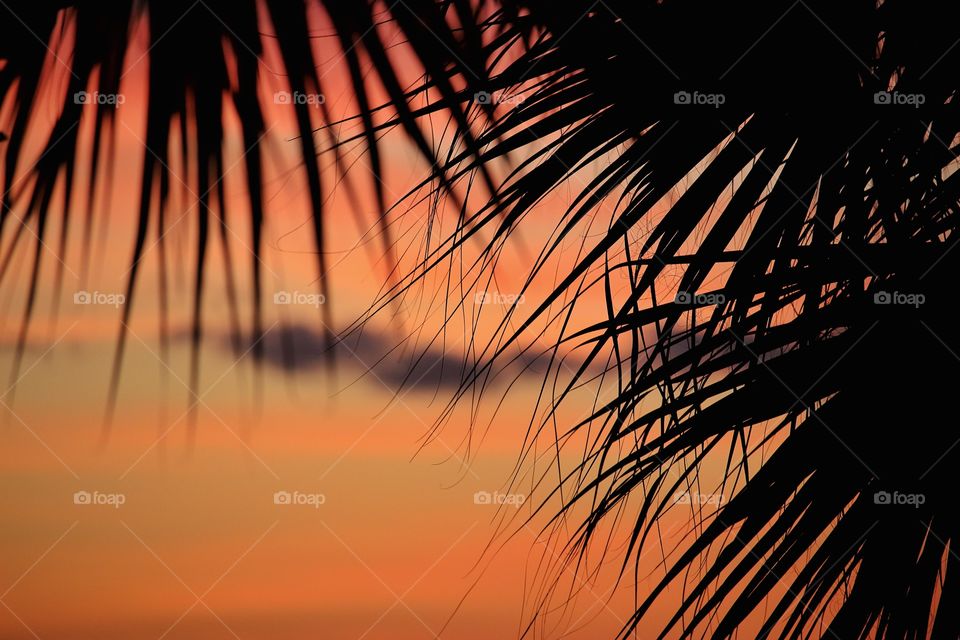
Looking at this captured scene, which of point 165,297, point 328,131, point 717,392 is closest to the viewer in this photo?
point 717,392

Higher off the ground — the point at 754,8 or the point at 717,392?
the point at 754,8

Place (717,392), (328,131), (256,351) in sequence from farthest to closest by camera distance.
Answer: (256,351) < (328,131) < (717,392)

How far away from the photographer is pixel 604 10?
38.1 inches

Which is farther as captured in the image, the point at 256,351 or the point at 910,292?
the point at 256,351

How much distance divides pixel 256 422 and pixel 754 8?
914 millimetres

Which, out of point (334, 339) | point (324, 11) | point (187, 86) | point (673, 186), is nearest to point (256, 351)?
point (334, 339)

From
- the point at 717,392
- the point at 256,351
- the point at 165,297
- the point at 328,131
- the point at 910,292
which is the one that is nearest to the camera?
the point at 910,292

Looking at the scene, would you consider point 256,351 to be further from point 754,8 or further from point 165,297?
point 754,8

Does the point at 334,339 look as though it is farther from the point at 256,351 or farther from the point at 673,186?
the point at 673,186

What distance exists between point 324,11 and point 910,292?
2.58 ft

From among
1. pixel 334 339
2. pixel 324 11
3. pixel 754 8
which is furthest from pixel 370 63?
pixel 754 8

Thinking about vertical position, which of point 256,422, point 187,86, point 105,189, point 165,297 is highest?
point 187,86

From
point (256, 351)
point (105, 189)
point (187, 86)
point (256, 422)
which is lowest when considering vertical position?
point (256, 422)

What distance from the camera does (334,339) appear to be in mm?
1236
